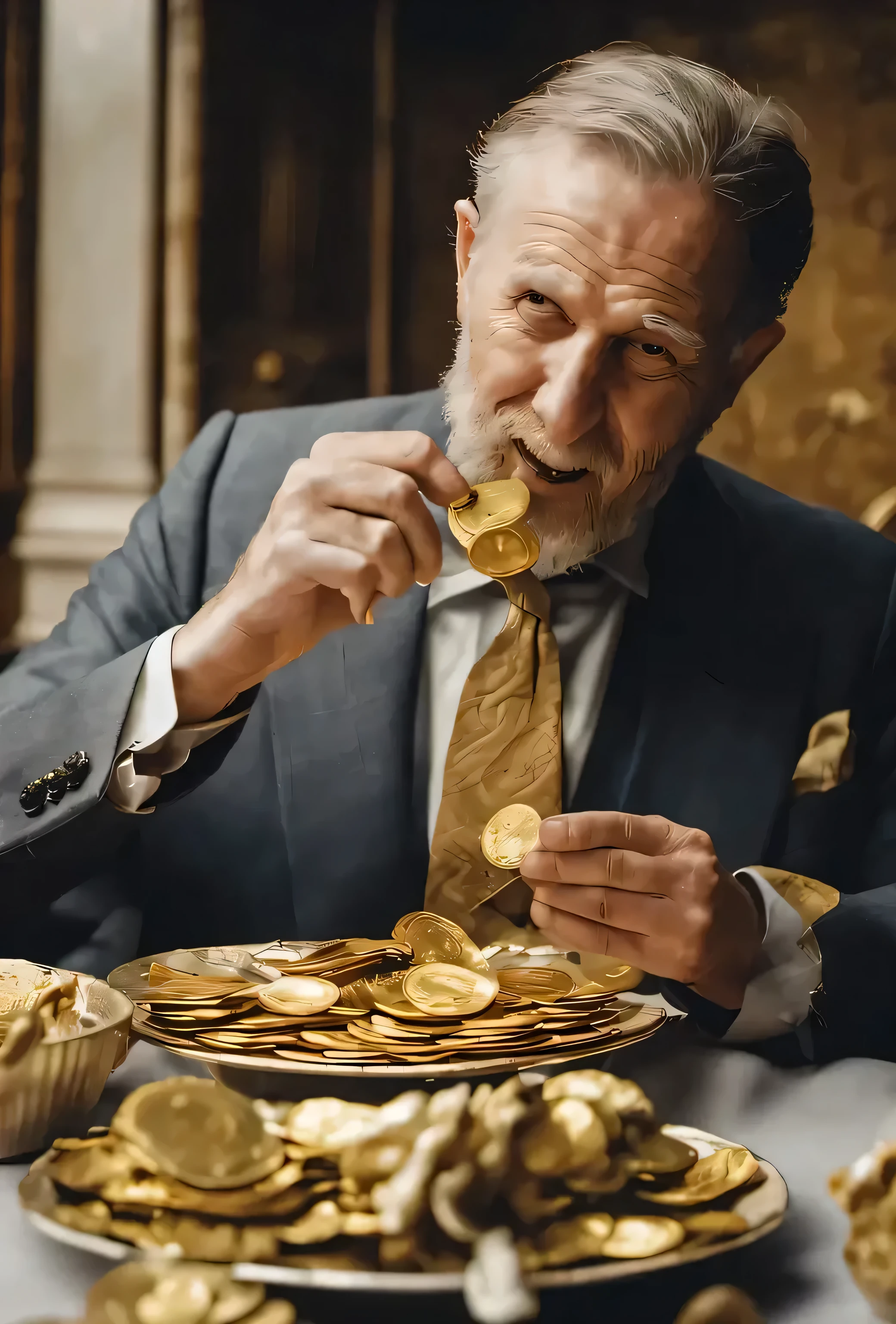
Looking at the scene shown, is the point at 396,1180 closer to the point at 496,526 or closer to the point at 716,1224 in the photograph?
the point at 716,1224

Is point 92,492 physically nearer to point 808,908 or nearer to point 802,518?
point 802,518

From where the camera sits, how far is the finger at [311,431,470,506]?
88 centimetres

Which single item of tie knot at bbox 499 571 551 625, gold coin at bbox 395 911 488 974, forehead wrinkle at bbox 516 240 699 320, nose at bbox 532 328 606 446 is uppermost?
forehead wrinkle at bbox 516 240 699 320

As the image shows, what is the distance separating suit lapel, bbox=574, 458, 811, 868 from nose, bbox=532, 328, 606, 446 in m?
0.21

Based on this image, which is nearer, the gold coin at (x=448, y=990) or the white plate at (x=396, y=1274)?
the white plate at (x=396, y=1274)

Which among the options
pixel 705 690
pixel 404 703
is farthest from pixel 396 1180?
pixel 705 690

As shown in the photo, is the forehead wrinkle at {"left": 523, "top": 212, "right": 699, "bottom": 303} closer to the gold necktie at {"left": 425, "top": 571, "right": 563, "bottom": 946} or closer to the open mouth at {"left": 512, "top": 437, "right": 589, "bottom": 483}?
the open mouth at {"left": 512, "top": 437, "right": 589, "bottom": 483}

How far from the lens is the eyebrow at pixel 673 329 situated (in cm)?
98

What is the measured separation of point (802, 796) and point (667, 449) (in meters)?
0.38

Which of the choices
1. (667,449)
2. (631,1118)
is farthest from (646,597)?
(631,1118)

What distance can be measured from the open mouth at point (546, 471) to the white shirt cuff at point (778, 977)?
372 millimetres

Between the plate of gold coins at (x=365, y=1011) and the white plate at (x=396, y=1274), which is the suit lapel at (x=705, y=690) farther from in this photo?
the white plate at (x=396, y=1274)

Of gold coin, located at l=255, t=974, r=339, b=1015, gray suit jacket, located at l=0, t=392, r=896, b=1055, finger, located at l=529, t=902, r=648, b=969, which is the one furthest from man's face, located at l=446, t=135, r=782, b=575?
gold coin, located at l=255, t=974, r=339, b=1015

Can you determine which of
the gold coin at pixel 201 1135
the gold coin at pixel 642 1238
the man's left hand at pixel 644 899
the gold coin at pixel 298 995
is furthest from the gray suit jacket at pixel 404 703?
the gold coin at pixel 642 1238
